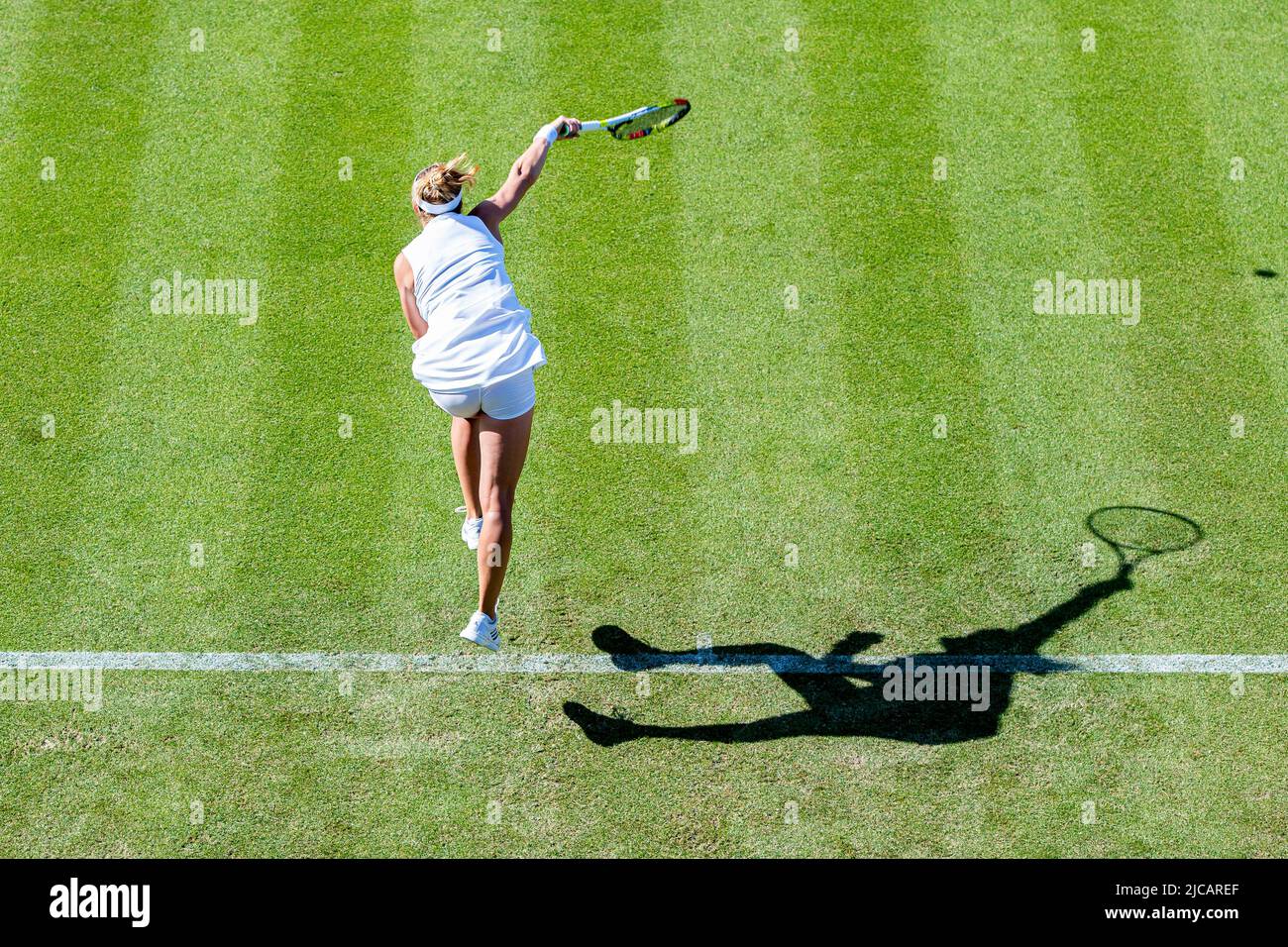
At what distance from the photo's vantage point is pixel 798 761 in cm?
760

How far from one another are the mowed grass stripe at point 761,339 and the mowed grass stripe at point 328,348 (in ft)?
7.47

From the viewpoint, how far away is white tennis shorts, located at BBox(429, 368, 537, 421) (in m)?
7.38

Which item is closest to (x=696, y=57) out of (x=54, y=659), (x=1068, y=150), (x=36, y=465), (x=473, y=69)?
(x=473, y=69)

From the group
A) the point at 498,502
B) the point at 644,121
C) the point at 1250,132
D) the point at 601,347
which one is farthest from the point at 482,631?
the point at 1250,132

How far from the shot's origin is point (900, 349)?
979 cm

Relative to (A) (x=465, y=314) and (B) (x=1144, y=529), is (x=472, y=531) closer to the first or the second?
(A) (x=465, y=314)

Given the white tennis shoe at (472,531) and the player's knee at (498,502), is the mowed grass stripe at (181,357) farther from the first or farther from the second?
the player's knee at (498,502)

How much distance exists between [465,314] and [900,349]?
12.5 ft

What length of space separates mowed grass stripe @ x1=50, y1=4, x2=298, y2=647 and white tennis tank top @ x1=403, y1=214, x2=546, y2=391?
2.33 meters

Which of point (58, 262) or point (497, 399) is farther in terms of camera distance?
point (58, 262)

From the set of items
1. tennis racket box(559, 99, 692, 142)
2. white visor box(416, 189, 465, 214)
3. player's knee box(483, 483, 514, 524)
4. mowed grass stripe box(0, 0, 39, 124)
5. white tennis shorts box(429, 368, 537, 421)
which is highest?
mowed grass stripe box(0, 0, 39, 124)

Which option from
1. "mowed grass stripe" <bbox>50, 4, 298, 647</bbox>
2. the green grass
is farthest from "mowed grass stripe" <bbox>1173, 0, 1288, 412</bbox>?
"mowed grass stripe" <bbox>50, 4, 298, 647</bbox>

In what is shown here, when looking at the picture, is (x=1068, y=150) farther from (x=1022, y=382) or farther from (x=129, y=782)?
(x=129, y=782)

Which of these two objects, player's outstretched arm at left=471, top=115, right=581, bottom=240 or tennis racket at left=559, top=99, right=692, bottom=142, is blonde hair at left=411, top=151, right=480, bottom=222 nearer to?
player's outstretched arm at left=471, top=115, right=581, bottom=240
